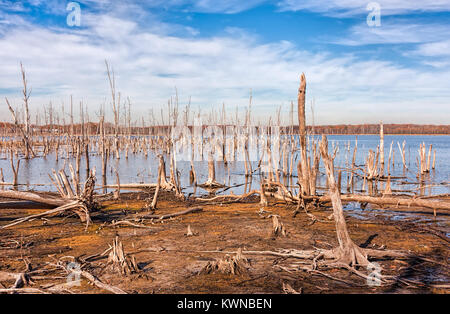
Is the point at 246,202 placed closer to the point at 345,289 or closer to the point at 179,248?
the point at 179,248

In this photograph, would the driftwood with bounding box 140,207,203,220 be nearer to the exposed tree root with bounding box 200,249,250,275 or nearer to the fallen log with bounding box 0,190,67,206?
the fallen log with bounding box 0,190,67,206

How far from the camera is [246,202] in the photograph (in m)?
14.3

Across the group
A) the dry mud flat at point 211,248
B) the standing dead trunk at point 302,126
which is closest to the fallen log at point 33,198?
the dry mud flat at point 211,248

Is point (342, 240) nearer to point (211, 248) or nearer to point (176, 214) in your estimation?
point (211, 248)

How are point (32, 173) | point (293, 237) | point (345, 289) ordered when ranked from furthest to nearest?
point (32, 173)
point (293, 237)
point (345, 289)

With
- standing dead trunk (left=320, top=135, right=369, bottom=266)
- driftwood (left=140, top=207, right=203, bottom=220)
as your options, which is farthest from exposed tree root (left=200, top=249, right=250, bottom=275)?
driftwood (left=140, top=207, right=203, bottom=220)

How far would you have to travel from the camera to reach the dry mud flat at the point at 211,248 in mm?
5332

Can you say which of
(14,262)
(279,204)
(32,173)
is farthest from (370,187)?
(32,173)

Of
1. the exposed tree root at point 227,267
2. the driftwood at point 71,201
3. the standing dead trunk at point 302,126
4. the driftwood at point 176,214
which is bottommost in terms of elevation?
the driftwood at point 176,214

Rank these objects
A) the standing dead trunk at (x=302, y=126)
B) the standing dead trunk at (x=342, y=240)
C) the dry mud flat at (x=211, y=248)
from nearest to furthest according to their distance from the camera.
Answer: the dry mud flat at (x=211, y=248)
the standing dead trunk at (x=342, y=240)
the standing dead trunk at (x=302, y=126)

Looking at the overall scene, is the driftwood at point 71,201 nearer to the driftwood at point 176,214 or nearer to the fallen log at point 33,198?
the fallen log at point 33,198
